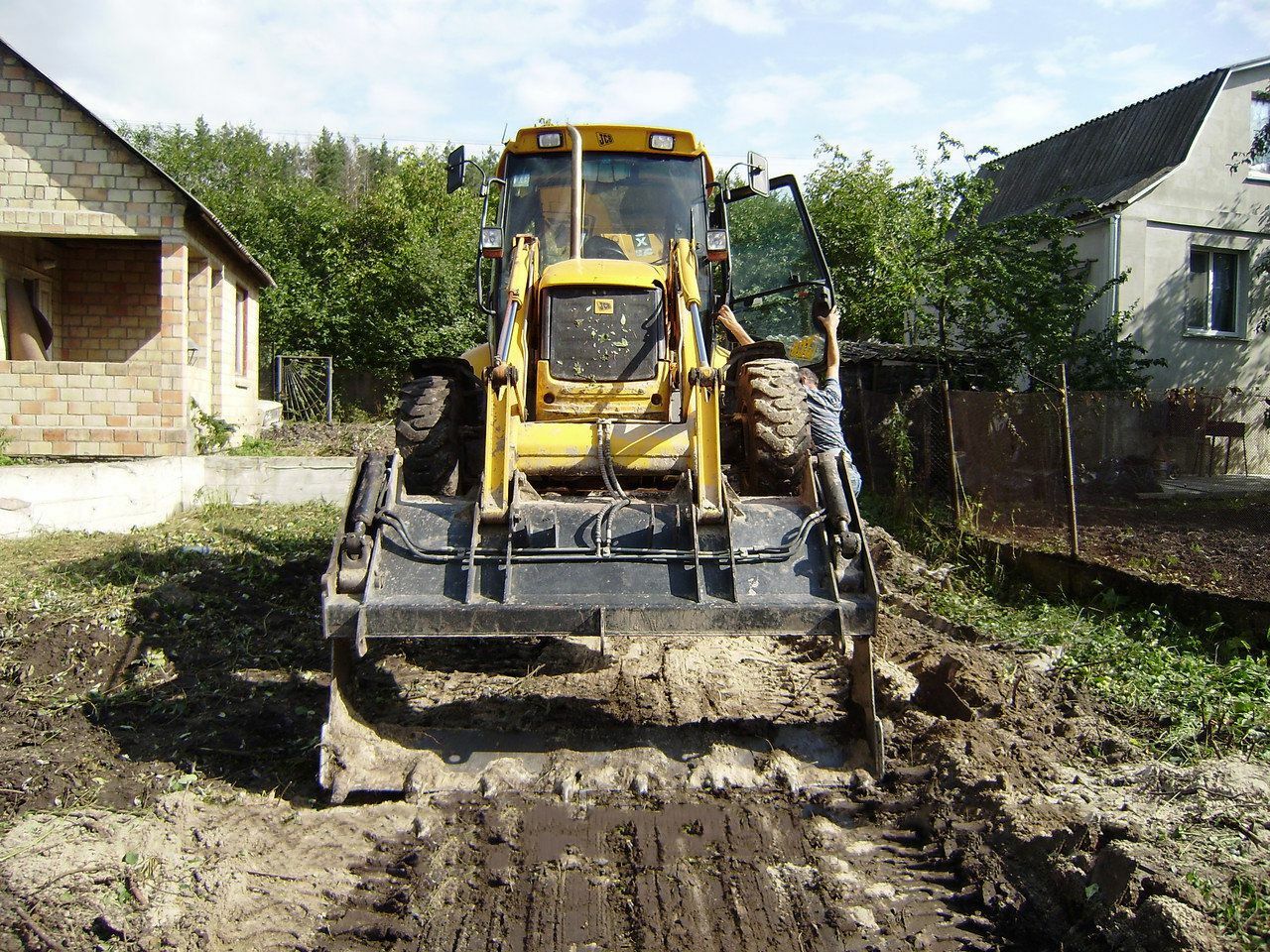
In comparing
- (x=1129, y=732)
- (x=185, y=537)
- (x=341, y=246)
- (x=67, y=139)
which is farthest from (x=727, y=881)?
(x=341, y=246)

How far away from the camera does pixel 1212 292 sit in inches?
774

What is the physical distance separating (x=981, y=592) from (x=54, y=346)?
14.0 meters

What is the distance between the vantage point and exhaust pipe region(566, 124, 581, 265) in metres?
6.46

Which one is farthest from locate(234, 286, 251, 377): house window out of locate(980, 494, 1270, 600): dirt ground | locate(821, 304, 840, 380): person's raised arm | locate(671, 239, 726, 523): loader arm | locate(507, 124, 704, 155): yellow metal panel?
locate(671, 239, 726, 523): loader arm

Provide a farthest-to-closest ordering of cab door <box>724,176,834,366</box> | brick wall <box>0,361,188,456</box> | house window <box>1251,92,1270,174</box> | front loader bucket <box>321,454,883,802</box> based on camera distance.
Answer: house window <box>1251,92,1270,174</box>
brick wall <box>0,361,188,456</box>
cab door <box>724,176,834,366</box>
front loader bucket <box>321,454,883,802</box>

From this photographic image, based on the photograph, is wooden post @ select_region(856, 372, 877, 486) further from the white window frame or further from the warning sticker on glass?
the white window frame

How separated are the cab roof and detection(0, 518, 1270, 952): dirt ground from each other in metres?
3.51

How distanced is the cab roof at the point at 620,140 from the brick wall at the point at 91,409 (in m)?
8.55

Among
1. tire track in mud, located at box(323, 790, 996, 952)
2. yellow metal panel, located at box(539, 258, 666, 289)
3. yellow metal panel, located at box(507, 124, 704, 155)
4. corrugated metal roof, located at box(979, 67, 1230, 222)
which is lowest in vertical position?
tire track in mud, located at box(323, 790, 996, 952)

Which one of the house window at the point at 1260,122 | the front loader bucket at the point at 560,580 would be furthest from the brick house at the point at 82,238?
the house window at the point at 1260,122

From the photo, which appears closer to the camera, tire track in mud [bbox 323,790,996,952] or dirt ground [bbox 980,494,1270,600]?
→ tire track in mud [bbox 323,790,996,952]

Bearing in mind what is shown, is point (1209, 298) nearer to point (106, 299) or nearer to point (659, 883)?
point (106, 299)

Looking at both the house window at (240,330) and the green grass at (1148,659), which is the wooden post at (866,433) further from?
the house window at (240,330)

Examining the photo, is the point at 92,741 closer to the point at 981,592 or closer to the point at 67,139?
the point at 981,592
